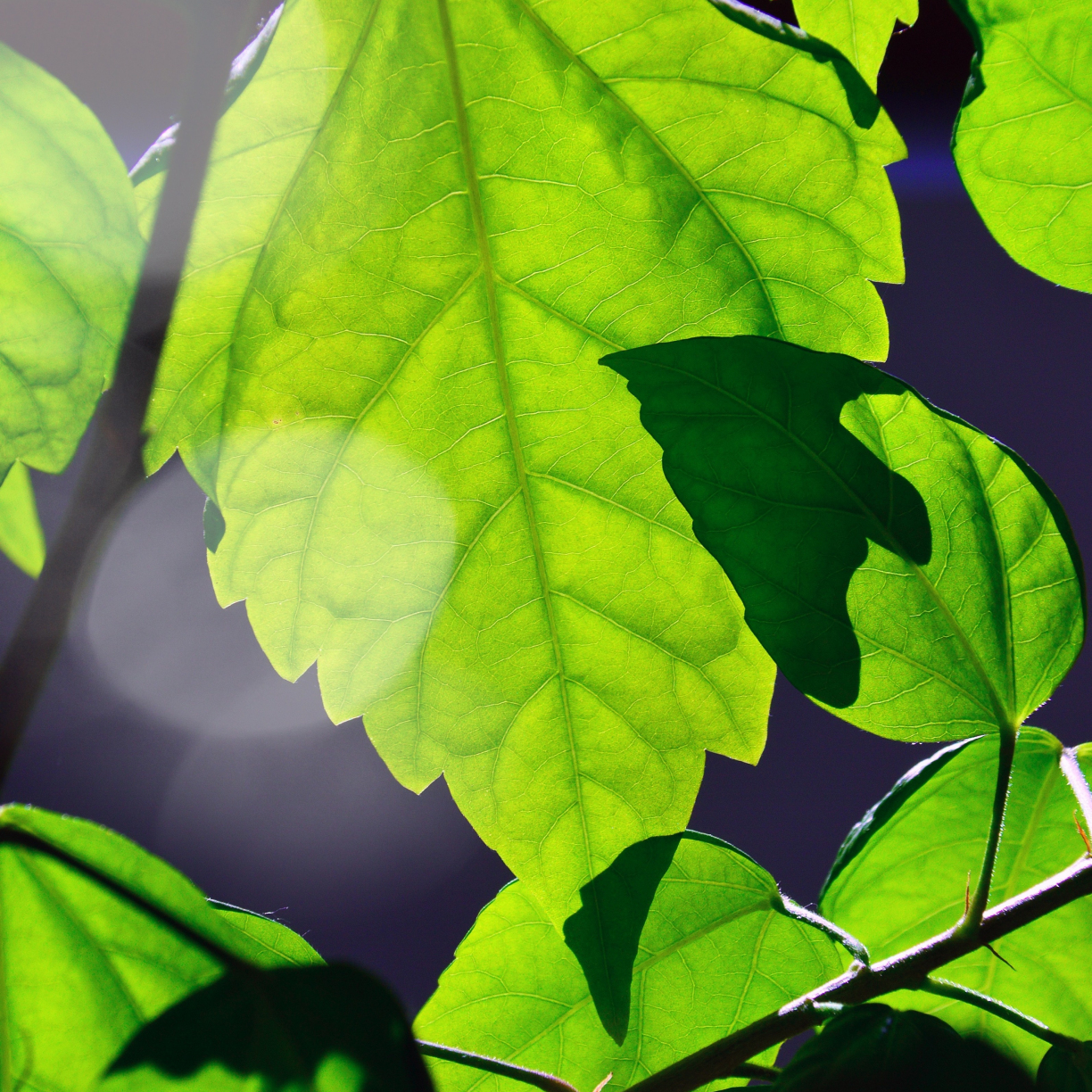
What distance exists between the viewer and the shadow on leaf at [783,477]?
243 mm

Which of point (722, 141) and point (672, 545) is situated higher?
point (722, 141)

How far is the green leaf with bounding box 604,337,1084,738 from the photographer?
24 cm

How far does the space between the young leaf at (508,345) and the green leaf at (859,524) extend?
41 mm

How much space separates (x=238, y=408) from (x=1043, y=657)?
0.97ft

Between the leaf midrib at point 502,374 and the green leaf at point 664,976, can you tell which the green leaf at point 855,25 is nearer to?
the leaf midrib at point 502,374

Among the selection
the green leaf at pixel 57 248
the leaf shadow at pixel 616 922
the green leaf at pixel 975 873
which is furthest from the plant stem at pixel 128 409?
the green leaf at pixel 975 873

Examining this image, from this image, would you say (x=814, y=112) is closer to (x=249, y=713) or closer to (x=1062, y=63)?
(x=1062, y=63)

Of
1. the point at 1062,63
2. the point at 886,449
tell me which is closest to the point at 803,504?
the point at 886,449

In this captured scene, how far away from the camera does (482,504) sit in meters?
0.30

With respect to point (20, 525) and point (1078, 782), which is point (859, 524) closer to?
point (1078, 782)

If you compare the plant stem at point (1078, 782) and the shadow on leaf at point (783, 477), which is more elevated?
the shadow on leaf at point (783, 477)

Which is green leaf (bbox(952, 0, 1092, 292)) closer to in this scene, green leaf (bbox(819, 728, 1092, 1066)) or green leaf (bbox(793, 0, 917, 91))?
green leaf (bbox(793, 0, 917, 91))

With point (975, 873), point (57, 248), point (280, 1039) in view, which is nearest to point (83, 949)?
point (280, 1039)

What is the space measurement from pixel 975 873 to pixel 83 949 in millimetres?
328
